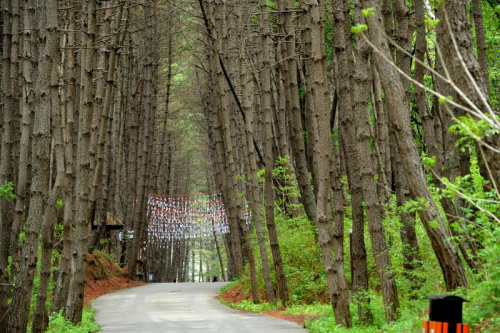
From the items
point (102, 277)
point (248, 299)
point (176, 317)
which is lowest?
point (176, 317)

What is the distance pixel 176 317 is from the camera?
17172mm

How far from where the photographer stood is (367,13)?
19.9ft

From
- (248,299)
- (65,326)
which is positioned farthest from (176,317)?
(248,299)

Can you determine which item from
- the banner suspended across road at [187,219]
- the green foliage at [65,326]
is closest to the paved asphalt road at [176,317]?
the green foliage at [65,326]

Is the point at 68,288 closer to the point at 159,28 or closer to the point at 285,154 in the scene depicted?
the point at 285,154

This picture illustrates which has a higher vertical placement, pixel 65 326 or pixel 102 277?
pixel 102 277

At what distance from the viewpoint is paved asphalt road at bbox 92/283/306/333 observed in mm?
14062

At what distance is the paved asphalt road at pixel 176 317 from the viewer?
554 inches

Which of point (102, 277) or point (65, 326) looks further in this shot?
point (102, 277)

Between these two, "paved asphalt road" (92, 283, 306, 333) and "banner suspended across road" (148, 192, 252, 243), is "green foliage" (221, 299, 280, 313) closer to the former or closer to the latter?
"paved asphalt road" (92, 283, 306, 333)

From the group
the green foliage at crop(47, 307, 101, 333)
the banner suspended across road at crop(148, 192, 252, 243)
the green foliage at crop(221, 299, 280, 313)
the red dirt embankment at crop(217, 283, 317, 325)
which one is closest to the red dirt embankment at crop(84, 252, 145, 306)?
the red dirt embankment at crop(217, 283, 317, 325)

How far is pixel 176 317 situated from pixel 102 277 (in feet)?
50.7

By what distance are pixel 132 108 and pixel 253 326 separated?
21.6m

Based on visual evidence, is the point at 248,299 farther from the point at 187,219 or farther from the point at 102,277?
the point at 187,219
